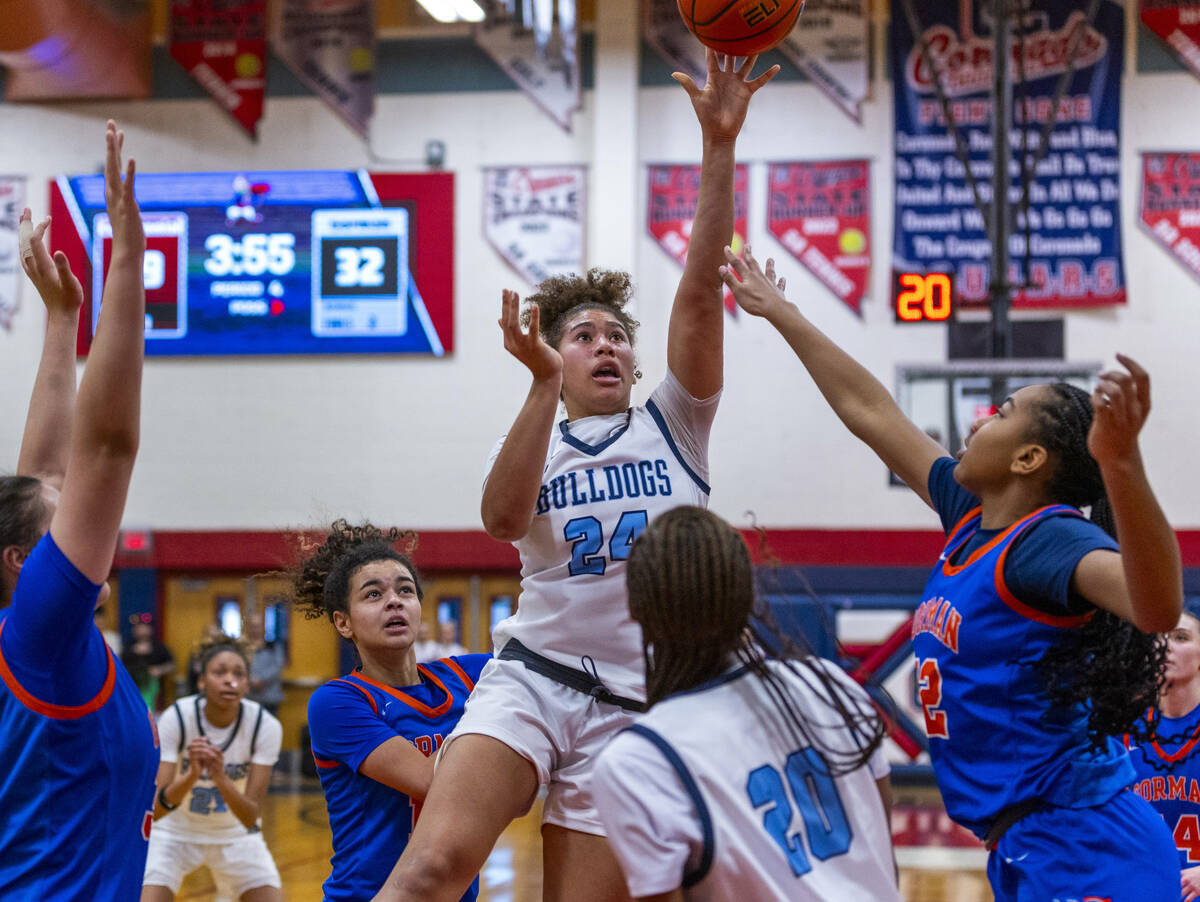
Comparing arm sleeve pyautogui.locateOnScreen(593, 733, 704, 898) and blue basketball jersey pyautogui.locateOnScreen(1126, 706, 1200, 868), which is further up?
arm sleeve pyautogui.locateOnScreen(593, 733, 704, 898)

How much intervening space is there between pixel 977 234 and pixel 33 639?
11.3m

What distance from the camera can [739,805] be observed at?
1.77 m

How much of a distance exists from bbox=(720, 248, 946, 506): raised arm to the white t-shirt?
3772 millimetres

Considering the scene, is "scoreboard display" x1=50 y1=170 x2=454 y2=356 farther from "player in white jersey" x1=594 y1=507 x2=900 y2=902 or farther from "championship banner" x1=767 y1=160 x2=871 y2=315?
"player in white jersey" x1=594 y1=507 x2=900 y2=902

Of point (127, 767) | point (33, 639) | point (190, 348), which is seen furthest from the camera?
point (190, 348)

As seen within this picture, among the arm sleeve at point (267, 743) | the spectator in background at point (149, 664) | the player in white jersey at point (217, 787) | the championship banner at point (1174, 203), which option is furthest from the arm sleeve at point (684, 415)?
the championship banner at point (1174, 203)

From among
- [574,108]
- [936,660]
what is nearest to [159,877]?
[936,660]

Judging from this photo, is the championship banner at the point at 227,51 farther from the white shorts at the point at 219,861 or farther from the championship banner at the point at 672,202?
the white shorts at the point at 219,861

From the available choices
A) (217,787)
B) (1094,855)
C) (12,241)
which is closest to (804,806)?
(1094,855)

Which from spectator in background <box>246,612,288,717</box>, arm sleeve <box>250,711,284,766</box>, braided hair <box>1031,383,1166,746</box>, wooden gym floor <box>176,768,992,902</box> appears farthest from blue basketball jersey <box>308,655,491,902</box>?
spectator in background <box>246,612,288,717</box>

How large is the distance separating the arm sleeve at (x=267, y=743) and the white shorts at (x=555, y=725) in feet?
11.0

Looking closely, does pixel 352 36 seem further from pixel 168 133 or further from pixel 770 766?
pixel 770 766

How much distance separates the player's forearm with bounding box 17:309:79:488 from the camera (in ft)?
9.37

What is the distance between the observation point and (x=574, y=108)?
12.7m
